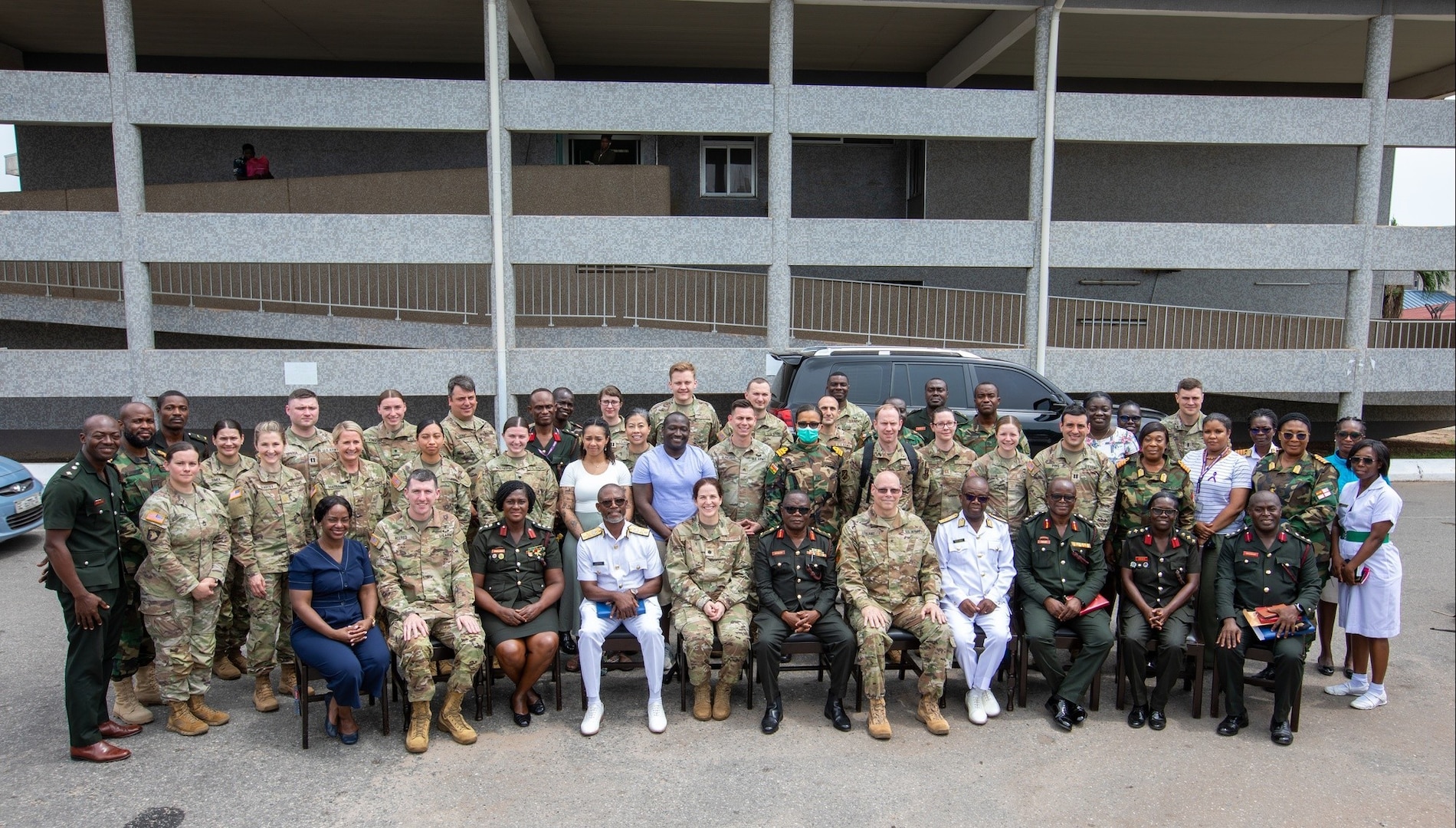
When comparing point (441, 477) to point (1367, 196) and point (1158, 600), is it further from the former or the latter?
point (1367, 196)

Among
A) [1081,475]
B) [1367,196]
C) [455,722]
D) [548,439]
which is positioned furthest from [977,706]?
[1367,196]

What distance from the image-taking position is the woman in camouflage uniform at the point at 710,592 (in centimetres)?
524

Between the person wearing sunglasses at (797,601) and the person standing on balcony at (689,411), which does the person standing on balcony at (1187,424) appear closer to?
the person wearing sunglasses at (797,601)

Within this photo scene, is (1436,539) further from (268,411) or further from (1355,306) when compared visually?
(268,411)

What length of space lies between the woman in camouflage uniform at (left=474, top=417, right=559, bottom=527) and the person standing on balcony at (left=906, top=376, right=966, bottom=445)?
288 centimetres

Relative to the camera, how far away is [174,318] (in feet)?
43.3

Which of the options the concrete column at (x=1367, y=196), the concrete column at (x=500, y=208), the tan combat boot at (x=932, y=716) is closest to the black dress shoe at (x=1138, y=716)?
the tan combat boot at (x=932, y=716)

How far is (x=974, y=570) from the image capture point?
554 centimetres

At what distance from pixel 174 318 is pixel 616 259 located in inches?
259

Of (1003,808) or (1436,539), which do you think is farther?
(1436,539)

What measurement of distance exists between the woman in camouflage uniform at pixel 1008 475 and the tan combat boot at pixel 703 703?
2.27 metres

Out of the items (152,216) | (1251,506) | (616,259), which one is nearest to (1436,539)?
(1251,506)

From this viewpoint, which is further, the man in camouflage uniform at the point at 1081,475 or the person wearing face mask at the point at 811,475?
the person wearing face mask at the point at 811,475

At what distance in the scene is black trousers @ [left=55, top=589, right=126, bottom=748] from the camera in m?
4.64
